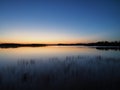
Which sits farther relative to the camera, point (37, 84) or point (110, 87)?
point (37, 84)

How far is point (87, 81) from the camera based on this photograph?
34.9ft

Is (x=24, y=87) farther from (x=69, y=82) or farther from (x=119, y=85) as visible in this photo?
(x=119, y=85)

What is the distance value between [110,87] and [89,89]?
A: 1.30m

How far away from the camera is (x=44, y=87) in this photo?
9359mm

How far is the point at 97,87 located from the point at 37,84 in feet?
11.8

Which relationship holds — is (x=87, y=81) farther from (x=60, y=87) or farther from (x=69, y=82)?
(x=60, y=87)

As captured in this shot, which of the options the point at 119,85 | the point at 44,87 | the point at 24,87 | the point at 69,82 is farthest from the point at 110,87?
the point at 24,87

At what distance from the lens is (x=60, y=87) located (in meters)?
9.41

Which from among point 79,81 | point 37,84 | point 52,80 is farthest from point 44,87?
point 79,81

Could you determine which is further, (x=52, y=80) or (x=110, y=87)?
(x=52, y=80)

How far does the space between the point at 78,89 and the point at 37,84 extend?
2.59 metres

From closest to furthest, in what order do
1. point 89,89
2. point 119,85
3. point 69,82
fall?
point 89,89 → point 119,85 → point 69,82

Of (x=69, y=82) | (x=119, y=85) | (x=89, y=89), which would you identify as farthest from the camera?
(x=69, y=82)

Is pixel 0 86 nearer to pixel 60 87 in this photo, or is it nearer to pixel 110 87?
pixel 60 87
